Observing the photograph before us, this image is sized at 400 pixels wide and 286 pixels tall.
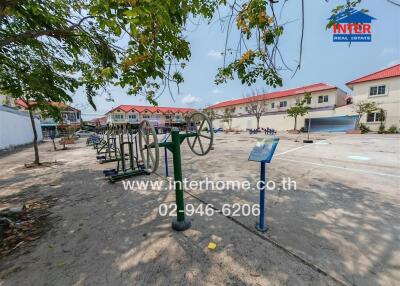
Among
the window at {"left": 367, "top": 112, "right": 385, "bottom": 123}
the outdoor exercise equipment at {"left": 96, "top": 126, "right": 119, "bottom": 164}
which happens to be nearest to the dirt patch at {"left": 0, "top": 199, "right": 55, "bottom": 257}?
the outdoor exercise equipment at {"left": 96, "top": 126, "right": 119, "bottom": 164}

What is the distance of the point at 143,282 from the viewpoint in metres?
2.03

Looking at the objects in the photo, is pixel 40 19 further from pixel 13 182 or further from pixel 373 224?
pixel 373 224

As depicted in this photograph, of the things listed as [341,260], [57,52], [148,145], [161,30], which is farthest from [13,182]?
[341,260]

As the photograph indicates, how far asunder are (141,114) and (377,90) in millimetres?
41056

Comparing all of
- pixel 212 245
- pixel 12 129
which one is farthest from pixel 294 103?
pixel 12 129

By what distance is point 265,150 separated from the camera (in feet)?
8.95

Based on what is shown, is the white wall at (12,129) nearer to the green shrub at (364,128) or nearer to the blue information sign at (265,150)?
the blue information sign at (265,150)

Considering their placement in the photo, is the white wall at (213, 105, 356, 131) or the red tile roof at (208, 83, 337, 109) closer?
the white wall at (213, 105, 356, 131)

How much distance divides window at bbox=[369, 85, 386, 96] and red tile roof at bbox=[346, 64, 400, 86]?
3.16 ft

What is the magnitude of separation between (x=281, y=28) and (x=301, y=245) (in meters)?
3.10

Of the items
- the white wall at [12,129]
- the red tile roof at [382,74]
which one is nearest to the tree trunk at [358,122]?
the red tile roof at [382,74]

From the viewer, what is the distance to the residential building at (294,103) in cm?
2547

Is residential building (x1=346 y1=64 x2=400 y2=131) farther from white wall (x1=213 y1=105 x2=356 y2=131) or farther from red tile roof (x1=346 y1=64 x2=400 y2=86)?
white wall (x1=213 y1=105 x2=356 y2=131)

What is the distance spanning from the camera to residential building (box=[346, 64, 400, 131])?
19.8m
